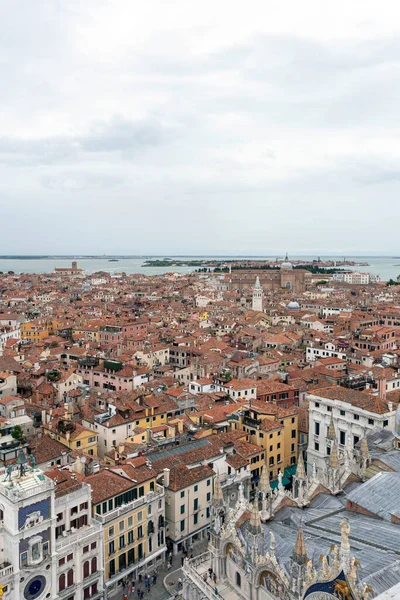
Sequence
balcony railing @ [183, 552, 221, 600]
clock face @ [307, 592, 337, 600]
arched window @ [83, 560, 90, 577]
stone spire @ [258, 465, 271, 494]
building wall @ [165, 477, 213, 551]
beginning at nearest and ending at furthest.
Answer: clock face @ [307, 592, 337, 600], balcony railing @ [183, 552, 221, 600], stone spire @ [258, 465, 271, 494], arched window @ [83, 560, 90, 577], building wall @ [165, 477, 213, 551]

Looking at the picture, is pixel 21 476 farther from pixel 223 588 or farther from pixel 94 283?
pixel 94 283

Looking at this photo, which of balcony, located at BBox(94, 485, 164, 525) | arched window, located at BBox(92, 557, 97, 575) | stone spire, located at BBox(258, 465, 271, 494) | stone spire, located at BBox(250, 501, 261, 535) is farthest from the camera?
balcony, located at BBox(94, 485, 164, 525)

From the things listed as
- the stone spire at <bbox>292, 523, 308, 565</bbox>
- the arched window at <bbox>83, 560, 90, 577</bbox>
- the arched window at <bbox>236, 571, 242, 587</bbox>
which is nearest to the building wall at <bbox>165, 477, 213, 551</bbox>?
the arched window at <bbox>83, 560, 90, 577</bbox>

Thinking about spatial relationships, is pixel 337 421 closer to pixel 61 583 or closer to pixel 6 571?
pixel 61 583

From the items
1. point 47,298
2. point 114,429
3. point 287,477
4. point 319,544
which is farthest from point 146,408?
point 47,298

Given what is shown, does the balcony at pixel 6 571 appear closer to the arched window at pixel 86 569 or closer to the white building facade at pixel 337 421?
the arched window at pixel 86 569

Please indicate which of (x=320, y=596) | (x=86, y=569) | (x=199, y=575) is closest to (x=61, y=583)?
(x=86, y=569)

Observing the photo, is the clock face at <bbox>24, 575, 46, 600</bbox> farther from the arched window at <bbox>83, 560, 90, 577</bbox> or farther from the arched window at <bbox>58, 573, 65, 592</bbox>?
the arched window at <bbox>83, 560, 90, 577</bbox>
